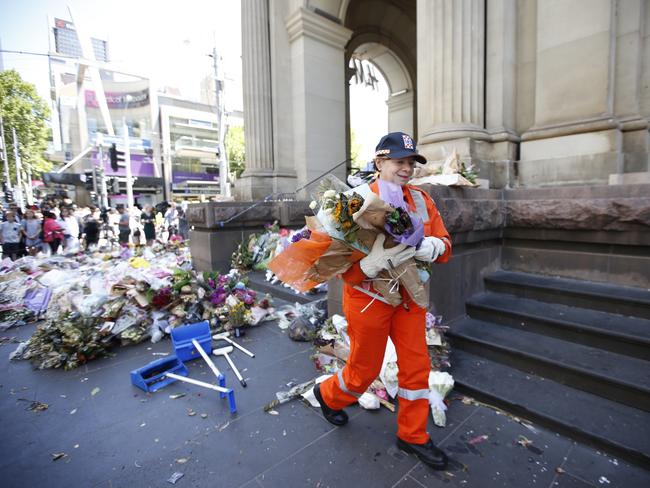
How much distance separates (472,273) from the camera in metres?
4.13

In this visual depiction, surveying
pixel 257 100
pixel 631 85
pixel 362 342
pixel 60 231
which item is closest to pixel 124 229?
pixel 60 231

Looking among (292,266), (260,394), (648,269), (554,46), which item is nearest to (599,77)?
(554,46)

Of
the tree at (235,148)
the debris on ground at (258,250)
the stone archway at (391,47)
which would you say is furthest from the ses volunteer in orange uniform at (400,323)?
the tree at (235,148)

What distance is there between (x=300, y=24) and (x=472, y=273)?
7.97 meters

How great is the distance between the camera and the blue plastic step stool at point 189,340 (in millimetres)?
3859

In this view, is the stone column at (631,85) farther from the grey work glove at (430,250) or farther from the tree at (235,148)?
the tree at (235,148)

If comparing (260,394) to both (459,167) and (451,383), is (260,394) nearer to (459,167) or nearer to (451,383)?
(451,383)

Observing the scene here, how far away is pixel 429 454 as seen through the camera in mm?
2230

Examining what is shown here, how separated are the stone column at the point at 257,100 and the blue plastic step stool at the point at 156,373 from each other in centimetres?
601

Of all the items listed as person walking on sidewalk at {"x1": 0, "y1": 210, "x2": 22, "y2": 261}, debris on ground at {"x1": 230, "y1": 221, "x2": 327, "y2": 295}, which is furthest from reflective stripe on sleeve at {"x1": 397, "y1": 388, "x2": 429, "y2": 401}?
person walking on sidewalk at {"x1": 0, "y1": 210, "x2": 22, "y2": 261}

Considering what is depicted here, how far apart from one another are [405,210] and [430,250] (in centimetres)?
30

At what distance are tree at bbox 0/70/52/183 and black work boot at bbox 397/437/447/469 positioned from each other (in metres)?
49.7

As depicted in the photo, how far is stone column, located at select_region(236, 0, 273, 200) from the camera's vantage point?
363 inches

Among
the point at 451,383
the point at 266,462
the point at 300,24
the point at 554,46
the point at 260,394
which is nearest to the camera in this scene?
the point at 266,462
